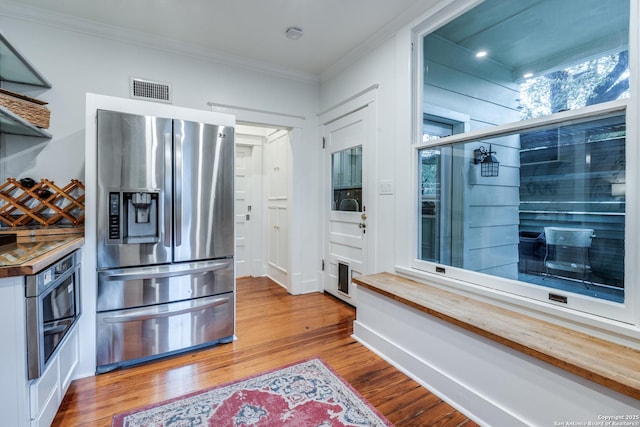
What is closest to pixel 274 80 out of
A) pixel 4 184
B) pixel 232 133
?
pixel 232 133

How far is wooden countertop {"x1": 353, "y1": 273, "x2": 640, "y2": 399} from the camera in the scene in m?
1.14

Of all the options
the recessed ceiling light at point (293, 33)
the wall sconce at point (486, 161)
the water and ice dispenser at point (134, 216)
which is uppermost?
the recessed ceiling light at point (293, 33)

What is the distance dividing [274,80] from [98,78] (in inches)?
66.6

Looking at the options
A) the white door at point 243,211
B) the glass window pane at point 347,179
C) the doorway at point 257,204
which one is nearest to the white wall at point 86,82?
the glass window pane at point 347,179

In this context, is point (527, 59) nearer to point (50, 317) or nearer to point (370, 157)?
point (370, 157)

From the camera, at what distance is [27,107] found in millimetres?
2133

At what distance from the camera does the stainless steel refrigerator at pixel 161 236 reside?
1.98 meters

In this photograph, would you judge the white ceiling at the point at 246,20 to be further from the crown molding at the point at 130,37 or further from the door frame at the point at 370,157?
the door frame at the point at 370,157

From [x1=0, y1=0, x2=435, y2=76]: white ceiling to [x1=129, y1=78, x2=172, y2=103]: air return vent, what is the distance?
41 centimetres

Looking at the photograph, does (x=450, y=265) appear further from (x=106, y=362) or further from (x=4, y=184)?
(x=4, y=184)

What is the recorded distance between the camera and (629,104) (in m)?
1.40

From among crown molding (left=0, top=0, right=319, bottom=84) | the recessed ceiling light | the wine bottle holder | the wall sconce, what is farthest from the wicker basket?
the wall sconce

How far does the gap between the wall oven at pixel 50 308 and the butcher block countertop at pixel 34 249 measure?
2.3 inches

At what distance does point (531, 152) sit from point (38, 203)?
3.61 meters
